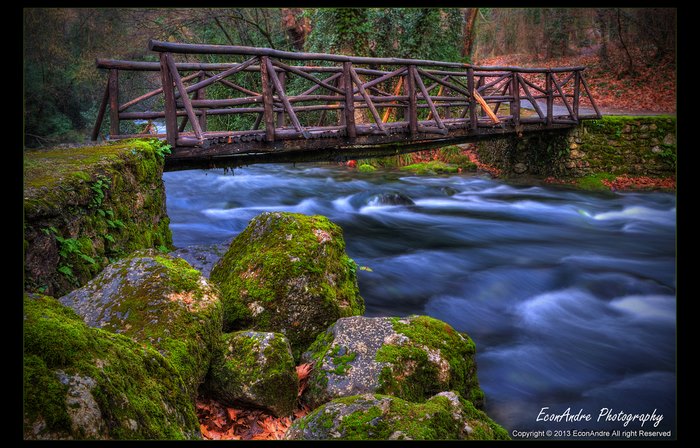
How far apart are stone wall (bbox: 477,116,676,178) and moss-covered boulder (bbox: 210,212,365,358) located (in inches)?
424

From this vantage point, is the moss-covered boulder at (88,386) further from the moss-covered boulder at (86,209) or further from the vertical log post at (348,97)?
the vertical log post at (348,97)

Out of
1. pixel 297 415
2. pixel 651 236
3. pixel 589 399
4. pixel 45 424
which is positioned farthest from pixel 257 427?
pixel 651 236

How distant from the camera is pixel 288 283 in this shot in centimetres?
442

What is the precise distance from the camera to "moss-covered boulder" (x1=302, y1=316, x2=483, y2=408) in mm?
3598

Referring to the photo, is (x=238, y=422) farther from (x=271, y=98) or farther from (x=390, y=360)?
(x=271, y=98)

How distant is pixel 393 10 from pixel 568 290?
41.9 ft

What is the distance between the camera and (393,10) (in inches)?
672

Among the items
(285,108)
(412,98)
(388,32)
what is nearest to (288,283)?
(285,108)

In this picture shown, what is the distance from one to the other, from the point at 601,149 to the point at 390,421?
14225mm

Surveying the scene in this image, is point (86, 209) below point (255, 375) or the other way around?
the other way around

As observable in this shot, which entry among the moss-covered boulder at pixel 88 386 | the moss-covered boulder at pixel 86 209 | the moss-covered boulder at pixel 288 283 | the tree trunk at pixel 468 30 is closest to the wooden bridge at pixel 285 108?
the moss-covered boulder at pixel 86 209

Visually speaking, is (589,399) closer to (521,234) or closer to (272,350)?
(272,350)

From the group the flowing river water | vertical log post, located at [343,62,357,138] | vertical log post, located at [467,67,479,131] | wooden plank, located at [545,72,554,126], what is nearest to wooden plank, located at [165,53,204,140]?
the flowing river water

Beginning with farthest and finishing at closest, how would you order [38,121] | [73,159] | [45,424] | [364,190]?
[38,121] → [364,190] → [73,159] → [45,424]
